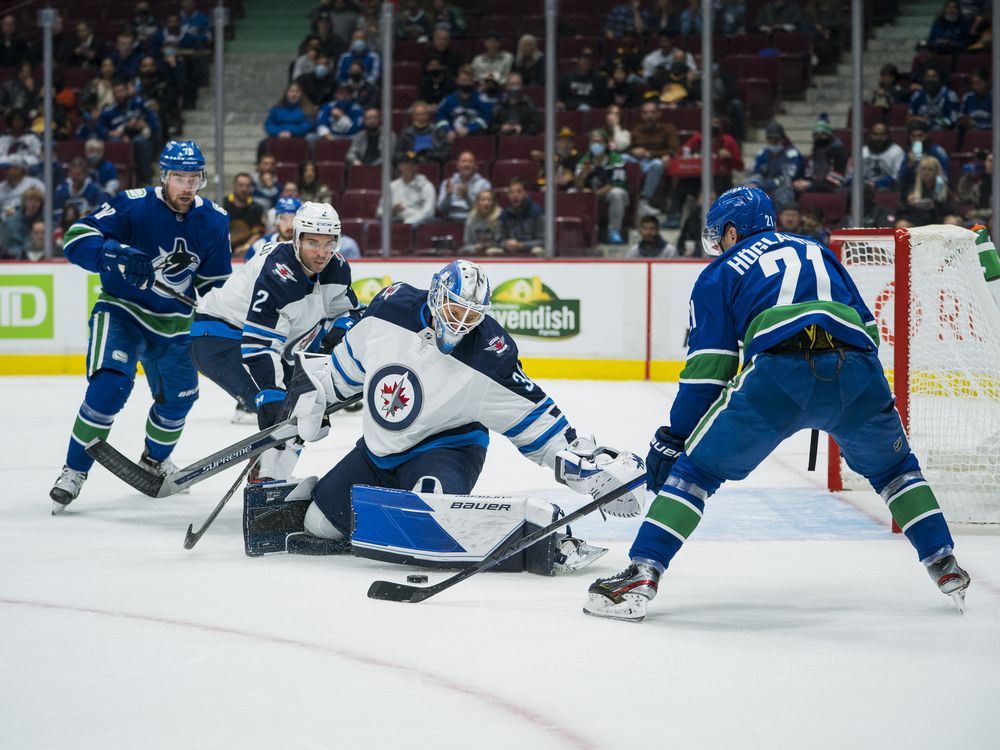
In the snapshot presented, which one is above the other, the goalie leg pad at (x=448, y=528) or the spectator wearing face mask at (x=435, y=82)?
the spectator wearing face mask at (x=435, y=82)

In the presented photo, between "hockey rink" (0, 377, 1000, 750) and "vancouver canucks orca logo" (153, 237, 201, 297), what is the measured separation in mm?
838

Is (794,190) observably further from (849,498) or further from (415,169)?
(849,498)

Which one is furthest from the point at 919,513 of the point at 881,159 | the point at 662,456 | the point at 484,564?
the point at 881,159

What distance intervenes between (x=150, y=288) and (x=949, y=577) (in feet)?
9.35

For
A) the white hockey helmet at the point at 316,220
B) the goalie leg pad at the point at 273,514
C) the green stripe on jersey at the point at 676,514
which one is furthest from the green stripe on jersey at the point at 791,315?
the white hockey helmet at the point at 316,220

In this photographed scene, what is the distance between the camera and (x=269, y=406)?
4289 mm

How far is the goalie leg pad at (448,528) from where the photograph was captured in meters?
3.49

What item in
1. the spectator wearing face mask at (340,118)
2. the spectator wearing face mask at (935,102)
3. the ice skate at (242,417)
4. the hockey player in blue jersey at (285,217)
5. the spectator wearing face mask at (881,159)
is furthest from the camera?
the spectator wearing face mask at (340,118)

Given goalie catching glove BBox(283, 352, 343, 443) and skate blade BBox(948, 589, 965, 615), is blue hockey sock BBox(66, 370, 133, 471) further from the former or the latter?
skate blade BBox(948, 589, 965, 615)

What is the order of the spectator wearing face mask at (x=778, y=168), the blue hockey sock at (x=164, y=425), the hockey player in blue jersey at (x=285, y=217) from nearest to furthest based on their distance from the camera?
the blue hockey sock at (x=164, y=425) → the hockey player in blue jersey at (x=285, y=217) → the spectator wearing face mask at (x=778, y=168)

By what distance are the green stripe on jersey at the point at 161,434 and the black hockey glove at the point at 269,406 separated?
74 centimetres

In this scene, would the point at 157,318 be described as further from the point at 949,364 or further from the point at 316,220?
the point at 949,364

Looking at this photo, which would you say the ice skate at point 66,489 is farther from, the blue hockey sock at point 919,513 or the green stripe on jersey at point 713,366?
the blue hockey sock at point 919,513

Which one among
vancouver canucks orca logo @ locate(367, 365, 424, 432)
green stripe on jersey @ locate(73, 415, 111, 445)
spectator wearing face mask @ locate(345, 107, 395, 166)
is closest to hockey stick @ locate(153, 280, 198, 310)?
green stripe on jersey @ locate(73, 415, 111, 445)
